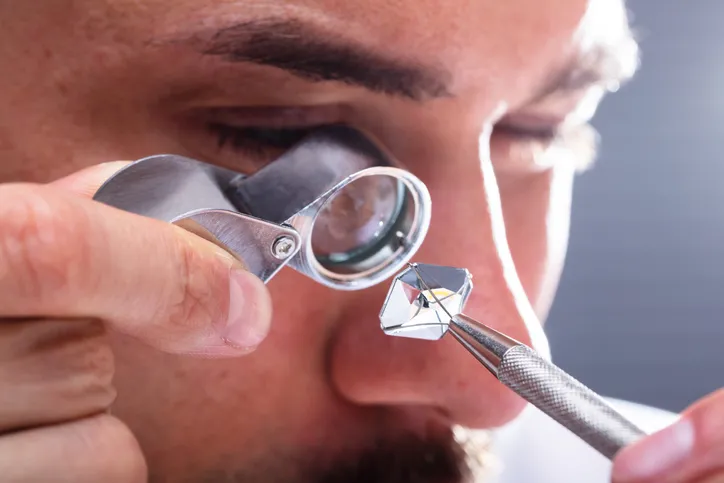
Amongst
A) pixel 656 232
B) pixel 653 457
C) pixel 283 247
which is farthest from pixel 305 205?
pixel 656 232

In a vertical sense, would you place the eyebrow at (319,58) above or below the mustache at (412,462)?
above

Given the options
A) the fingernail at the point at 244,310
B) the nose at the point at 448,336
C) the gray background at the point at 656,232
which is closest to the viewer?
the fingernail at the point at 244,310

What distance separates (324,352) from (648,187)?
2.13 ft

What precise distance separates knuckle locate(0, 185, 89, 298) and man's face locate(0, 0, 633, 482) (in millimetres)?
215

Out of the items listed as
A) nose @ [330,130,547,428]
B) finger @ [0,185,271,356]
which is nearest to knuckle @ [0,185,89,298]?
finger @ [0,185,271,356]

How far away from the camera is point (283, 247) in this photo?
46 centimetres

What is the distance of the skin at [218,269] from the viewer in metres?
0.35

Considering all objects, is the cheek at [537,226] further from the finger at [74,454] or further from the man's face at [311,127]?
the finger at [74,454]

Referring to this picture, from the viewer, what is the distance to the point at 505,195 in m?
Result: 0.82

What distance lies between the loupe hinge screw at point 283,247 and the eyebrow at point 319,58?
0.53 ft

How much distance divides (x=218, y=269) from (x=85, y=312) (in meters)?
0.08

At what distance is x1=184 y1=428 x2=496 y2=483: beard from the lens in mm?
646

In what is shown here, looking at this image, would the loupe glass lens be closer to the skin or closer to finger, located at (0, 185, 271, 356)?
the skin

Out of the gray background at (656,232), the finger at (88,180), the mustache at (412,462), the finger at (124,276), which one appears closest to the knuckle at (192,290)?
the finger at (124,276)
